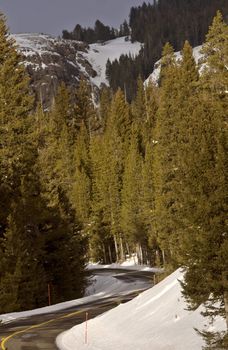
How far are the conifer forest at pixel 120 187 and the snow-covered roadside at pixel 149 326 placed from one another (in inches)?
53.1

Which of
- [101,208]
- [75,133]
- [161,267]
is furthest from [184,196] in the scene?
[75,133]

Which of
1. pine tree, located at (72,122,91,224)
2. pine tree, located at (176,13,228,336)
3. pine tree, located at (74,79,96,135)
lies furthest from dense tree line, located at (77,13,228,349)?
pine tree, located at (74,79,96,135)

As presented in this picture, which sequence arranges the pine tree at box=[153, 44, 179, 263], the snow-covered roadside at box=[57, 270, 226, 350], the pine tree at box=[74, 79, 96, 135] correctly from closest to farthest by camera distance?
the snow-covered roadside at box=[57, 270, 226, 350] < the pine tree at box=[153, 44, 179, 263] < the pine tree at box=[74, 79, 96, 135]

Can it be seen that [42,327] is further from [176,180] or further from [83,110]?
[83,110]

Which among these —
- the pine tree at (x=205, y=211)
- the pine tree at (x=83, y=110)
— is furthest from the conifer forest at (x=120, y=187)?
the pine tree at (x=83, y=110)

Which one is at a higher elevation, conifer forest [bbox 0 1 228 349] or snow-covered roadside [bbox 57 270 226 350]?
conifer forest [bbox 0 1 228 349]

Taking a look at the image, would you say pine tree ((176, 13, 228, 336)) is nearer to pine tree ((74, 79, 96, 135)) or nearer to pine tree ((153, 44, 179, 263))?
pine tree ((153, 44, 179, 263))

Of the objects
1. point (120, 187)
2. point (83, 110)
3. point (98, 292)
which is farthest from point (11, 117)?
point (83, 110)

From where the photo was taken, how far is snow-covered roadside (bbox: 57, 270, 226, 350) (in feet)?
54.1

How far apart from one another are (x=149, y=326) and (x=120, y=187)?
5440cm

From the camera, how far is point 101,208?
74125 millimetres

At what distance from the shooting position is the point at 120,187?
7356 cm

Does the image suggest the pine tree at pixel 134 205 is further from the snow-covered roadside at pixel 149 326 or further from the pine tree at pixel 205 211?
the pine tree at pixel 205 211

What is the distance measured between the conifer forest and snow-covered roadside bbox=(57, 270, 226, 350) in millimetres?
1348
